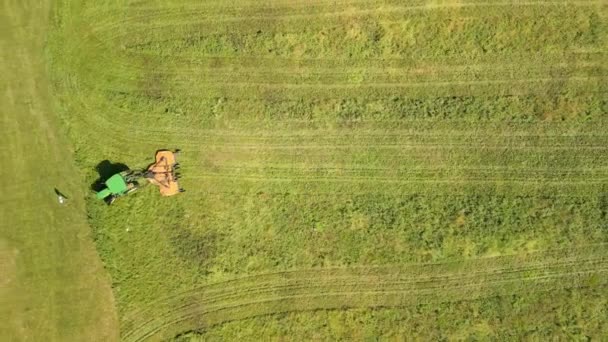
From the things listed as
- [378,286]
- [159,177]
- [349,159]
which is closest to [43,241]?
[159,177]

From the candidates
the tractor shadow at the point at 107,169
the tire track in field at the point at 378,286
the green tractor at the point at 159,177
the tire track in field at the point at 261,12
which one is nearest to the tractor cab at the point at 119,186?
the green tractor at the point at 159,177

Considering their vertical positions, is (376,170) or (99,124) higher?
(99,124)

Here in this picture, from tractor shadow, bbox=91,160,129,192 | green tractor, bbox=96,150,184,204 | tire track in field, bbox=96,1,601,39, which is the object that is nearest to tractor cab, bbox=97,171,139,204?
green tractor, bbox=96,150,184,204

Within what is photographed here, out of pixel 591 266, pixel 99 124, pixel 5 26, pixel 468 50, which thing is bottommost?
pixel 591 266

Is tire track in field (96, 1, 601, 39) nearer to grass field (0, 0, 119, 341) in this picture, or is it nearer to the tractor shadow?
grass field (0, 0, 119, 341)

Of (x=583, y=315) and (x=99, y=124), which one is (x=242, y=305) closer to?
(x=99, y=124)

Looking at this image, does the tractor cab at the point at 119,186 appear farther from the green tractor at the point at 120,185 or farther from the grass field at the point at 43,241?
the grass field at the point at 43,241

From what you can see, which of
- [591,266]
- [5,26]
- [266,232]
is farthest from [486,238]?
[5,26]
